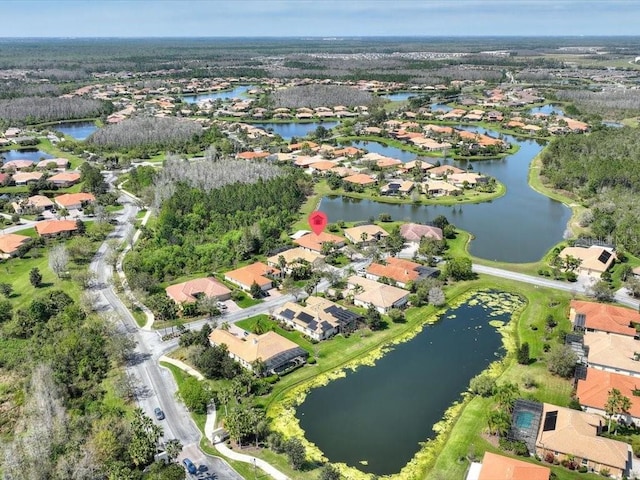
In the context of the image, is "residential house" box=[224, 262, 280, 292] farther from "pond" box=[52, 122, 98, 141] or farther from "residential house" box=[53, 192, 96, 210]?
"pond" box=[52, 122, 98, 141]

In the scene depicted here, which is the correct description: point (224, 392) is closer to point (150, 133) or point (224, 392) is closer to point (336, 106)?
point (150, 133)

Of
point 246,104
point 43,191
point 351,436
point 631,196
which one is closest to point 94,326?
point 351,436

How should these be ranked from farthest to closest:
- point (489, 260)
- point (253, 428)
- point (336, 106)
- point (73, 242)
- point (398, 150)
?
1. point (336, 106)
2. point (398, 150)
3. point (73, 242)
4. point (489, 260)
5. point (253, 428)

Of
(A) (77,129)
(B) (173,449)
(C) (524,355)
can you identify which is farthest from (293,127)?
(B) (173,449)

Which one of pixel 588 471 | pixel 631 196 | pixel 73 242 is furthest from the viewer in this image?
pixel 631 196

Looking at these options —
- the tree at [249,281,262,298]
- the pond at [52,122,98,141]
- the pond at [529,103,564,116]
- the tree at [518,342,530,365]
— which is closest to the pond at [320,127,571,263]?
the tree at [518,342,530,365]

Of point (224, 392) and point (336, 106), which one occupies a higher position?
point (336, 106)

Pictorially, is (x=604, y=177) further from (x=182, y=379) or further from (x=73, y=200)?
(x=73, y=200)
